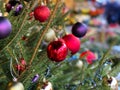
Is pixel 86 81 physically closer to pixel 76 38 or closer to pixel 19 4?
pixel 76 38

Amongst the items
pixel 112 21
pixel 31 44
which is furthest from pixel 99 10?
pixel 31 44

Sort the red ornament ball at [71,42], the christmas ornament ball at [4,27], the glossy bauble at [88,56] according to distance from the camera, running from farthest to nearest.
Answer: the glossy bauble at [88,56] < the red ornament ball at [71,42] < the christmas ornament ball at [4,27]

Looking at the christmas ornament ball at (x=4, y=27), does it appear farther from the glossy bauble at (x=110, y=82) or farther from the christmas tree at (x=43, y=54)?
the glossy bauble at (x=110, y=82)

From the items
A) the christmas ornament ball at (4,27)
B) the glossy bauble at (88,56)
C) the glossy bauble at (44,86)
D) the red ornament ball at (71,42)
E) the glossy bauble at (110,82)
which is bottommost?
the glossy bauble at (88,56)

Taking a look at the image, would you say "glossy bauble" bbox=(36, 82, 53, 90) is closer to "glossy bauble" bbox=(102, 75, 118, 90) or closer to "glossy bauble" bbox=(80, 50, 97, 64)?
"glossy bauble" bbox=(102, 75, 118, 90)

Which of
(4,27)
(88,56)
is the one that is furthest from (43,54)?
(88,56)

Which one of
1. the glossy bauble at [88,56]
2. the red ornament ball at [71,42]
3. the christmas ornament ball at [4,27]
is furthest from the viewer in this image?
the glossy bauble at [88,56]

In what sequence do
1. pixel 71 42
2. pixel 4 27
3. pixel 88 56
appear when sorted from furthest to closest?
pixel 88 56
pixel 71 42
pixel 4 27

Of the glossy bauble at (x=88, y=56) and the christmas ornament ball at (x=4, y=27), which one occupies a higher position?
the christmas ornament ball at (x=4, y=27)

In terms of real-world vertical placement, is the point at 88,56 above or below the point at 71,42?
below

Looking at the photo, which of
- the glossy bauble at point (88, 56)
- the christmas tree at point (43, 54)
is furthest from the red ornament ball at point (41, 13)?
the glossy bauble at point (88, 56)

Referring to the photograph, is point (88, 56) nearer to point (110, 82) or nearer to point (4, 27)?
point (110, 82)
